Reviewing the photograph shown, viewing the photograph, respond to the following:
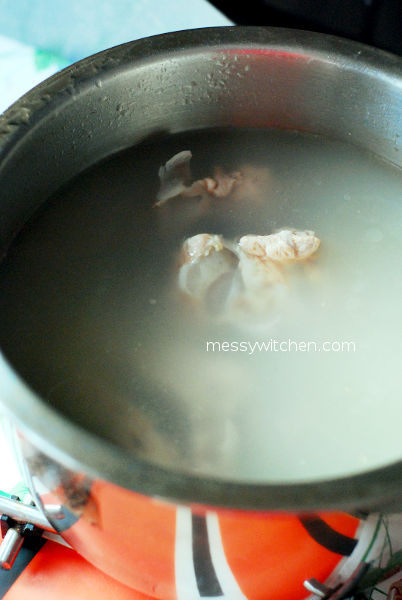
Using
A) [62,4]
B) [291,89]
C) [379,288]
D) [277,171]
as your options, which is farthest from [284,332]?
[62,4]

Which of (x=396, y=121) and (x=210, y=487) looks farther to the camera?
(x=396, y=121)

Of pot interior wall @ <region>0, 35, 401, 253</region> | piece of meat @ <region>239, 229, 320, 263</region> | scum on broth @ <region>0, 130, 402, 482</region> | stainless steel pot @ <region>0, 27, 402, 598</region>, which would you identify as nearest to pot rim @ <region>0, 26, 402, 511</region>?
stainless steel pot @ <region>0, 27, 402, 598</region>

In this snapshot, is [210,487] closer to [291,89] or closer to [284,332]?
[284,332]

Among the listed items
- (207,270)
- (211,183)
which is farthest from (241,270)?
(211,183)

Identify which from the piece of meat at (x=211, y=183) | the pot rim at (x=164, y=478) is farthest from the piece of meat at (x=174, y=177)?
the pot rim at (x=164, y=478)

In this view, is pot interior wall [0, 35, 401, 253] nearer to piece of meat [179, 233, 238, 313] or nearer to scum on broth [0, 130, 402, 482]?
scum on broth [0, 130, 402, 482]

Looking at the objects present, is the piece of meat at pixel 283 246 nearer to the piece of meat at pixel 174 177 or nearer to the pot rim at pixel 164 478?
the piece of meat at pixel 174 177
